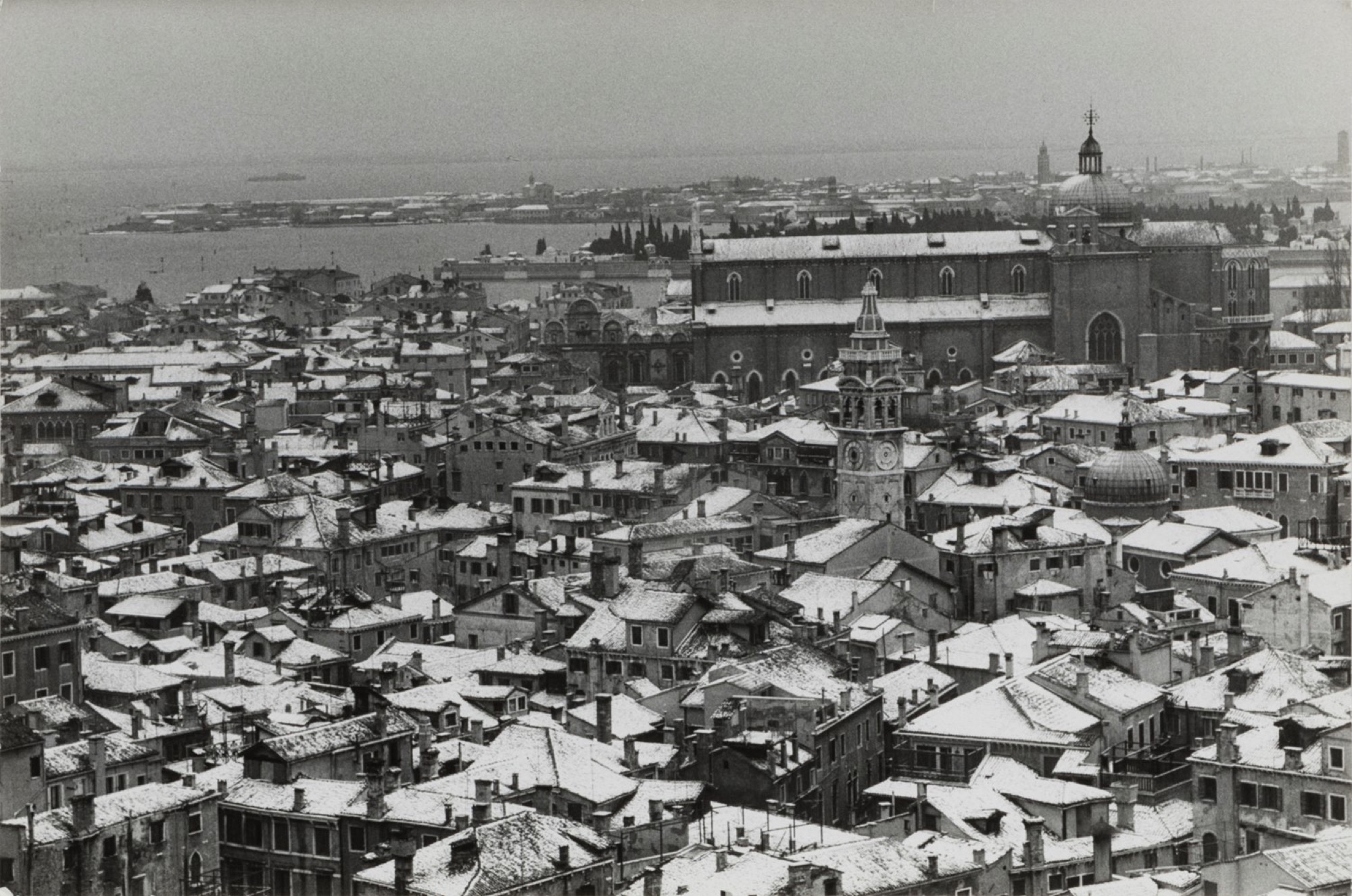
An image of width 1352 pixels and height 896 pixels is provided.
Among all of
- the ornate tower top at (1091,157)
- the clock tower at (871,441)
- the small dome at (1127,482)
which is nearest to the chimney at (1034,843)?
the clock tower at (871,441)

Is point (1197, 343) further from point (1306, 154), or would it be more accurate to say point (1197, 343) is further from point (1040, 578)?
point (1040, 578)

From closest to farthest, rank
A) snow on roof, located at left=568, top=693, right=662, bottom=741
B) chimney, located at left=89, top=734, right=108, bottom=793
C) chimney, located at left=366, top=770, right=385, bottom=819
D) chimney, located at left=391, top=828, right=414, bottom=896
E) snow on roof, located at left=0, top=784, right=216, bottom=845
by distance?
chimney, located at left=391, top=828, right=414, bottom=896, snow on roof, located at left=0, top=784, right=216, bottom=845, chimney, located at left=366, top=770, right=385, bottom=819, chimney, located at left=89, top=734, right=108, bottom=793, snow on roof, located at left=568, top=693, right=662, bottom=741

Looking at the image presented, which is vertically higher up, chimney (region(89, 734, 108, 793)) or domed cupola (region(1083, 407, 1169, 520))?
chimney (region(89, 734, 108, 793))

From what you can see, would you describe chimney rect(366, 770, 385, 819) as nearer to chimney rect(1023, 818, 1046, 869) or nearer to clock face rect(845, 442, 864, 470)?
chimney rect(1023, 818, 1046, 869)

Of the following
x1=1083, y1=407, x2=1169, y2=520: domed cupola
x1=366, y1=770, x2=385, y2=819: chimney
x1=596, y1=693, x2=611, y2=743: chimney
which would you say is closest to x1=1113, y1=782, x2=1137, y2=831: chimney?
x1=596, y1=693, x2=611, y2=743: chimney

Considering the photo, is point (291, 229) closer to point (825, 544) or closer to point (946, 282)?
point (946, 282)

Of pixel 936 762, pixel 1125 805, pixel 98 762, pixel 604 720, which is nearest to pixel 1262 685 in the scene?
pixel 936 762

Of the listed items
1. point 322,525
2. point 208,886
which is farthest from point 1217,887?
point 322,525
